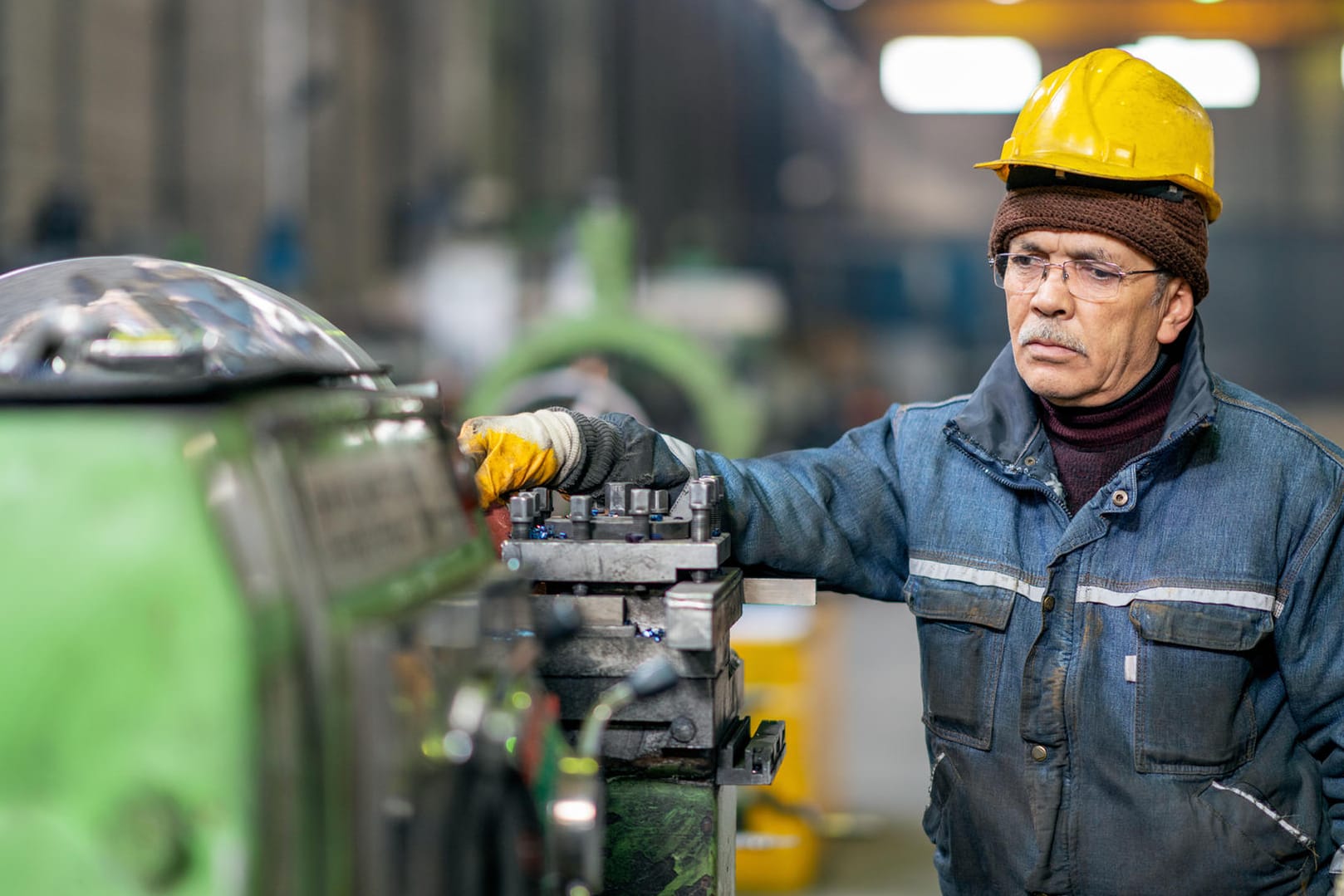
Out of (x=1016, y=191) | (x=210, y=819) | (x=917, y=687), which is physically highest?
(x=1016, y=191)

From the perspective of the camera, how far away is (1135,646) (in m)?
1.73

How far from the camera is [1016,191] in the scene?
188 centimetres

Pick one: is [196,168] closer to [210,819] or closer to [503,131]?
[503,131]

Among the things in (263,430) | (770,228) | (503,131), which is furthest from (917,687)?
(770,228)

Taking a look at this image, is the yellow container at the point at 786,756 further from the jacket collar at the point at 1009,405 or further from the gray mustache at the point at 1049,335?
the gray mustache at the point at 1049,335

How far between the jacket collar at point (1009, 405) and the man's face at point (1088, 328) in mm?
46

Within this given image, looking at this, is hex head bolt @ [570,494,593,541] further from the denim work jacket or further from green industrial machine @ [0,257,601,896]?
green industrial machine @ [0,257,601,896]

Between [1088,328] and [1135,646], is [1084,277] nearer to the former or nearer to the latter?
[1088,328]

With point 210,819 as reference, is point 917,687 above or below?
below

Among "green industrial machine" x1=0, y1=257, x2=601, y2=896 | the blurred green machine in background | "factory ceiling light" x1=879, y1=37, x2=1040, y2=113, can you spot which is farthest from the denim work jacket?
"factory ceiling light" x1=879, y1=37, x2=1040, y2=113

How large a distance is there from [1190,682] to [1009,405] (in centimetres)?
42

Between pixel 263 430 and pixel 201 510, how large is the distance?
0.10 meters

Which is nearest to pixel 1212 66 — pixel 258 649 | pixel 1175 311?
pixel 1175 311

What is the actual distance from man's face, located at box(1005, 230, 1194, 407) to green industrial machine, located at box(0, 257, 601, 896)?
966 mm
